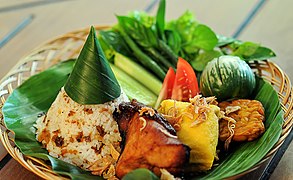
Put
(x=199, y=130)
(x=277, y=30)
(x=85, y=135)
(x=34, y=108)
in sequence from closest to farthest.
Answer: (x=199, y=130), (x=85, y=135), (x=34, y=108), (x=277, y=30)

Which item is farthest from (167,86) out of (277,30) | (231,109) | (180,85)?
(277,30)

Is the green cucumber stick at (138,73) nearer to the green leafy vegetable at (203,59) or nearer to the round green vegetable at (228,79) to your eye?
the green leafy vegetable at (203,59)

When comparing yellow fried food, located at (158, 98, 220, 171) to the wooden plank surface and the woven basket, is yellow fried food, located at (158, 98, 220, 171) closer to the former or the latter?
the woven basket

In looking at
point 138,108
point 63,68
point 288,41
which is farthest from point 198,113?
point 288,41

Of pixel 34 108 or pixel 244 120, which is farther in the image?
pixel 34 108

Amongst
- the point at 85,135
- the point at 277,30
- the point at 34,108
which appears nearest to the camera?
the point at 85,135

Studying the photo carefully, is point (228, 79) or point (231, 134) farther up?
point (228, 79)

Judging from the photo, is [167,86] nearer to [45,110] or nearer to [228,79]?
[228,79]

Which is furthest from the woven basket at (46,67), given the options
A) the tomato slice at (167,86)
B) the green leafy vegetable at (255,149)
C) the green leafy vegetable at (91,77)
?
the tomato slice at (167,86)
